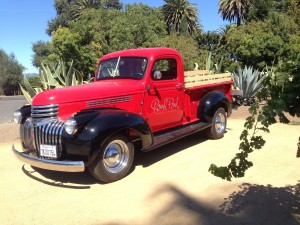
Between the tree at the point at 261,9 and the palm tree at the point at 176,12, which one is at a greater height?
the palm tree at the point at 176,12

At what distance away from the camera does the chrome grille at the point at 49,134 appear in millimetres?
4328

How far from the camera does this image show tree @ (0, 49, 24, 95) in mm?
40478

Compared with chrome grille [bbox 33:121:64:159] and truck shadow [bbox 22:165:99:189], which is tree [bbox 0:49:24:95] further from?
chrome grille [bbox 33:121:64:159]

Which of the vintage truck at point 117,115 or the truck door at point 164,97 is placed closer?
the vintage truck at point 117,115

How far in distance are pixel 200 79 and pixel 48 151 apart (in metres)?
3.51

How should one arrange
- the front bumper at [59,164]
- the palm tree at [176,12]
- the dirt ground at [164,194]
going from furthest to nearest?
1. the palm tree at [176,12]
2. the front bumper at [59,164]
3. the dirt ground at [164,194]

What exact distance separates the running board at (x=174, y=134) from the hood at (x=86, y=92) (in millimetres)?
875

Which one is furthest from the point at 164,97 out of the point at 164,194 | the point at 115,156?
the point at 164,194

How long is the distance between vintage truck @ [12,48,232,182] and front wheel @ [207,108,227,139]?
2 cm

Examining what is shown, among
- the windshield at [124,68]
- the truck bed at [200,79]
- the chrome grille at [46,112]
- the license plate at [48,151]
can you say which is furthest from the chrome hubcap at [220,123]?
the license plate at [48,151]

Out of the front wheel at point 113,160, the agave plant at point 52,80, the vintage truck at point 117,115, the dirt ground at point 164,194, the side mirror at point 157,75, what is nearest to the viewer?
the dirt ground at point 164,194

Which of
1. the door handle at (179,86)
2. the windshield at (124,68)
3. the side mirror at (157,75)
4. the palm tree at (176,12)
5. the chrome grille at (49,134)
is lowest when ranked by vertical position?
the chrome grille at (49,134)

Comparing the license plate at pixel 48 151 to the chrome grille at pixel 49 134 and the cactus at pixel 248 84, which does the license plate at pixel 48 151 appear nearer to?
the chrome grille at pixel 49 134

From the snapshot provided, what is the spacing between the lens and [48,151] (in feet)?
14.5
